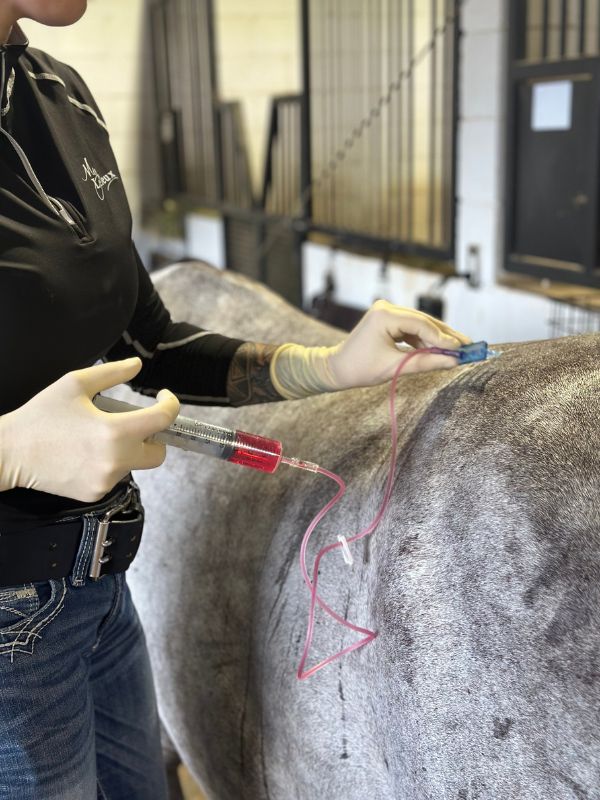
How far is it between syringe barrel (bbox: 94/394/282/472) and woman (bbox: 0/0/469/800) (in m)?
0.04

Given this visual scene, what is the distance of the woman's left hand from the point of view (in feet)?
3.09

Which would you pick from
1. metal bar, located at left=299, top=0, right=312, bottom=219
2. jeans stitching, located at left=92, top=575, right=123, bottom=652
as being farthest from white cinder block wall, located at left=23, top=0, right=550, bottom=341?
jeans stitching, located at left=92, top=575, right=123, bottom=652

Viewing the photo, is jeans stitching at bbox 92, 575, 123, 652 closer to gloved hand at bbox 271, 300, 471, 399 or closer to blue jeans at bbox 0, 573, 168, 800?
blue jeans at bbox 0, 573, 168, 800

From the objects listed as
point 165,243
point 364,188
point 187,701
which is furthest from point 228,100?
point 187,701

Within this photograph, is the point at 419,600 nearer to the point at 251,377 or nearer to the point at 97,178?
the point at 251,377

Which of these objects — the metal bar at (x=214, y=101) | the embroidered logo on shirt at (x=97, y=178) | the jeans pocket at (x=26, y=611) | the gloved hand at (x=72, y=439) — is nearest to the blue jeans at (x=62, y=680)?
the jeans pocket at (x=26, y=611)

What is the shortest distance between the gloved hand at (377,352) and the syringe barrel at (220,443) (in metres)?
0.14

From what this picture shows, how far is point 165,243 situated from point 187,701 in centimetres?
621

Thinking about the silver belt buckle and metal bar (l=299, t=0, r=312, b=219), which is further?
metal bar (l=299, t=0, r=312, b=219)

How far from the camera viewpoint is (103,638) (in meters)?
0.99

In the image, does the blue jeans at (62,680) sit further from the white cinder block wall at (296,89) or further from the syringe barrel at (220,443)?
the white cinder block wall at (296,89)

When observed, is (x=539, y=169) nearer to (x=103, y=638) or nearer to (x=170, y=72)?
(x=103, y=638)

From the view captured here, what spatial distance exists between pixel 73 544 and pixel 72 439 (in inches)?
6.6

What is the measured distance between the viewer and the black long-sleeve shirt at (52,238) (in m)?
0.83
